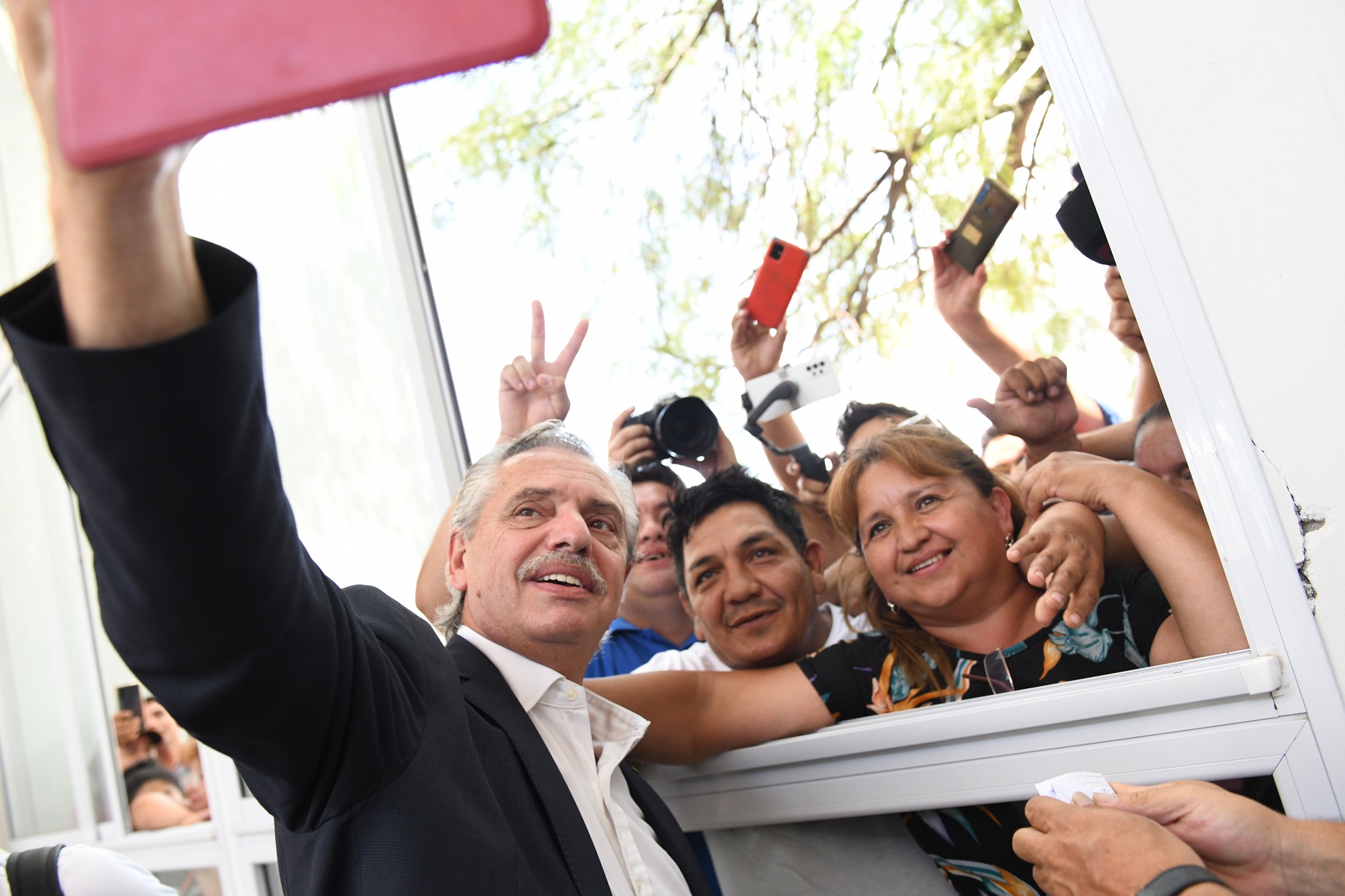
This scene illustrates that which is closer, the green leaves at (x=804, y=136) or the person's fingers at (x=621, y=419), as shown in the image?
the green leaves at (x=804, y=136)

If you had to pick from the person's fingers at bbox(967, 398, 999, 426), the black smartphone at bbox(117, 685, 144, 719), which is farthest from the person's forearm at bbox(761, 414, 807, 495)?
the black smartphone at bbox(117, 685, 144, 719)

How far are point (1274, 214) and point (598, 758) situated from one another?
3.22ft

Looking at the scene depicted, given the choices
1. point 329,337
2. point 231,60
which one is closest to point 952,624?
point 231,60

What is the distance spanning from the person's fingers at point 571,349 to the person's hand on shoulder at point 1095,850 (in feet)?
3.91

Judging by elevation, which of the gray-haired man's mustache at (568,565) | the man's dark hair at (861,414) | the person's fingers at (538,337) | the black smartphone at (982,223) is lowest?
the gray-haired man's mustache at (568,565)

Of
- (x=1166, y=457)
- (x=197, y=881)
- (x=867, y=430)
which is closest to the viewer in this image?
(x=1166, y=457)

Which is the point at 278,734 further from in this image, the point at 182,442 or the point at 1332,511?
the point at 1332,511

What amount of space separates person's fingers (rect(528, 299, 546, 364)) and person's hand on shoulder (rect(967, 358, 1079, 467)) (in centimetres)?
89

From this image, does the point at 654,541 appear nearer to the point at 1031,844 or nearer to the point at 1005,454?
the point at 1005,454

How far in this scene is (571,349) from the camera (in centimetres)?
186

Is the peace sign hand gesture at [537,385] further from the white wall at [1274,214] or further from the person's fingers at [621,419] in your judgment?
the white wall at [1274,214]

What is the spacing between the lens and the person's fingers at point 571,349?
73.1 inches

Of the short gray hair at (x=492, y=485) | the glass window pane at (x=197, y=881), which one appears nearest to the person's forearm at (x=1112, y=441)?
the short gray hair at (x=492, y=485)

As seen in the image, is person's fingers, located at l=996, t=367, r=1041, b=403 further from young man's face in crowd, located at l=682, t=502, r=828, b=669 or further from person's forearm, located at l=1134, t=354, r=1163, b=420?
young man's face in crowd, located at l=682, t=502, r=828, b=669
